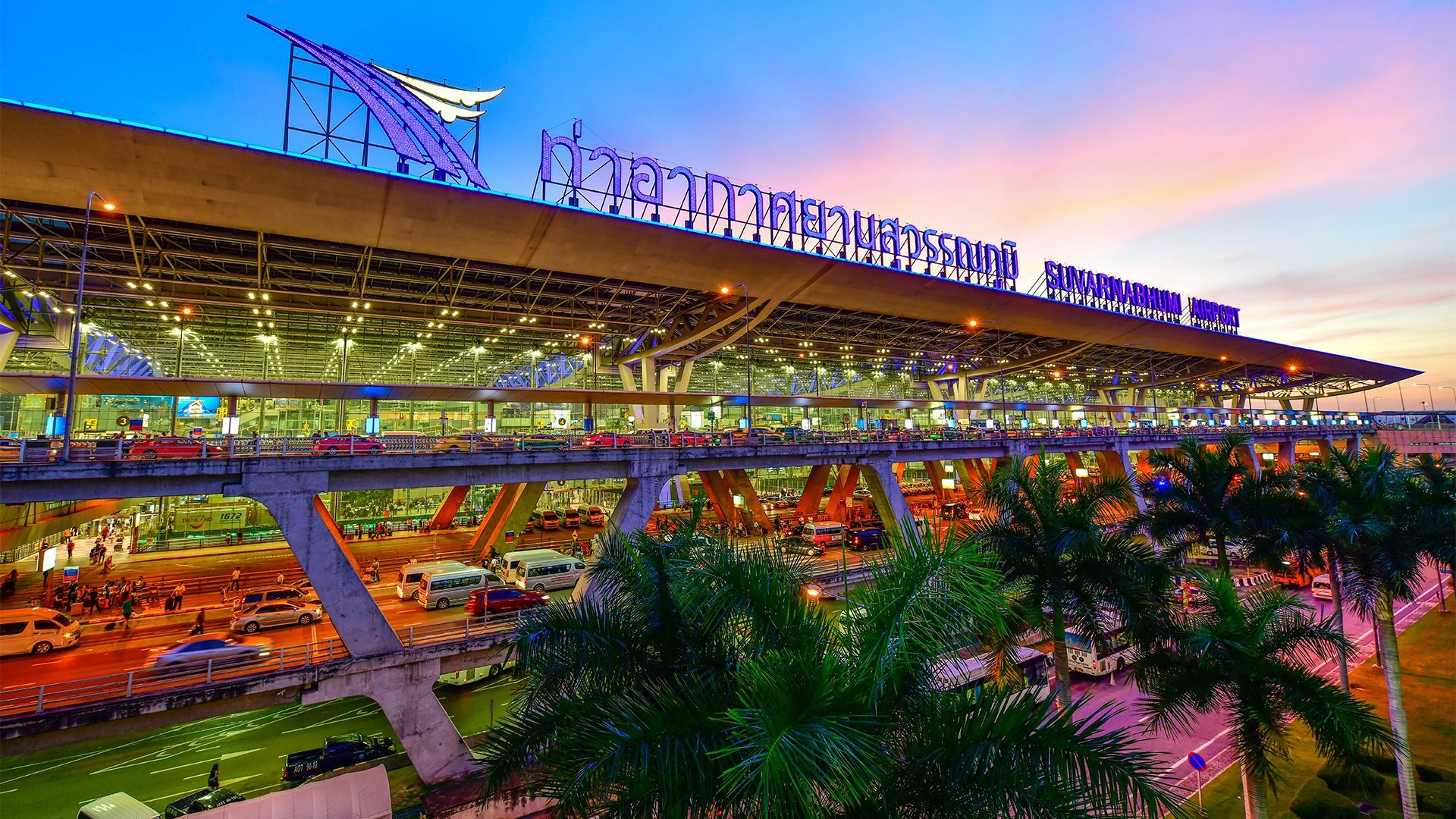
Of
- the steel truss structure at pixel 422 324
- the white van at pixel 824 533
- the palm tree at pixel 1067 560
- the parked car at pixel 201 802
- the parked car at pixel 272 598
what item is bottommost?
the parked car at pixel 201 802

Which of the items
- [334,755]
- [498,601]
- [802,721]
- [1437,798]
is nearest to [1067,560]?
[802,721]

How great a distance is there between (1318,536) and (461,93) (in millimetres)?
38940

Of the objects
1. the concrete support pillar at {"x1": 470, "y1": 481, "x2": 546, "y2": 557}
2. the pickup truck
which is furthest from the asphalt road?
the concrete support pillar at {"x1": 470, "y1": 481, "x2": 546, "y2": 557}

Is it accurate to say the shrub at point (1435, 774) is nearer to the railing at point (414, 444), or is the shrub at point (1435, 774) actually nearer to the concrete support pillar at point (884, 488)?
the concrete support pillar at point (884, 488)

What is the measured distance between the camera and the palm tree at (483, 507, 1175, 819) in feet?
12.0

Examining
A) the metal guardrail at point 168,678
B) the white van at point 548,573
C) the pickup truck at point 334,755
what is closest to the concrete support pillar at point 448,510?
the white van at point 548,573

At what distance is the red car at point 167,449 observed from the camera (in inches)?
672

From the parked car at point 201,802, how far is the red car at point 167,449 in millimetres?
9508

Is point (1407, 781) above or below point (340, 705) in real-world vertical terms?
above

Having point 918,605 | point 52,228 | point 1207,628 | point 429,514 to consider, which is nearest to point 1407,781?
point 1207,628

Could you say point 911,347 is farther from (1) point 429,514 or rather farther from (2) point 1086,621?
(2) point 1086,621

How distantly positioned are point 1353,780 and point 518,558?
30004mm

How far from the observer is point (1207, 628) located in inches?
385

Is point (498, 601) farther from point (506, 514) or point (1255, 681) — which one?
point (1255, 681)
